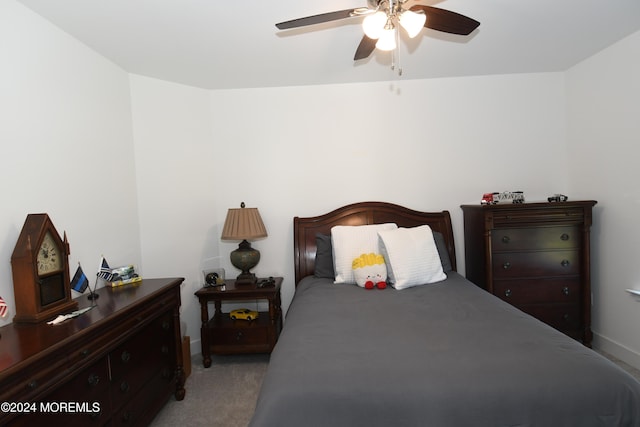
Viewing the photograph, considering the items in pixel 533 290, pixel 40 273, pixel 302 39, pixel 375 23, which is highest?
pixel 302 39

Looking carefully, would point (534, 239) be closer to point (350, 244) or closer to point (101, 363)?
point (350, 244)

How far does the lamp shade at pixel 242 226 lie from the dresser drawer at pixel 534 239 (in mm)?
1950

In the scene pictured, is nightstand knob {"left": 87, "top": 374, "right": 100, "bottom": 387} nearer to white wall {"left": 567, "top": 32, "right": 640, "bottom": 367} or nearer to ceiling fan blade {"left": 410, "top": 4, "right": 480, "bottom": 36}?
ceiling fan blade {"left": 410, "top": 4, "right": 480, "bottom": 36}

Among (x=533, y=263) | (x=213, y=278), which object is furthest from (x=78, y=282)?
(x=533, y=263)

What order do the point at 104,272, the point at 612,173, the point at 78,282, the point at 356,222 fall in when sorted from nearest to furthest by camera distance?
the point at 78,282 < the point at 104,272 < the point at 612,173 < the point at 356,222

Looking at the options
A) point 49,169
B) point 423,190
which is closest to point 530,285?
point 423,190

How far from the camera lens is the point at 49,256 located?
1.60 metres

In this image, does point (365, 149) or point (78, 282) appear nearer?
point (78, 282)

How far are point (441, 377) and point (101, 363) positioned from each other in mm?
1506

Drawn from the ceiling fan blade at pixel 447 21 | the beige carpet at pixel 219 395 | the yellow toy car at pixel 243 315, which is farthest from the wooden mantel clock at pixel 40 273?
the ceiling fan blade at pixel 447 21

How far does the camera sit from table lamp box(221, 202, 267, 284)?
269 centimetres

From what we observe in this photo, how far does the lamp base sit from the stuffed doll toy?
37.4 inches

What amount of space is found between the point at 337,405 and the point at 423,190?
2.33 meters

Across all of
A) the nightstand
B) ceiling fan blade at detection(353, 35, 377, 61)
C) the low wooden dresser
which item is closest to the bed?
the low wooden dresser
